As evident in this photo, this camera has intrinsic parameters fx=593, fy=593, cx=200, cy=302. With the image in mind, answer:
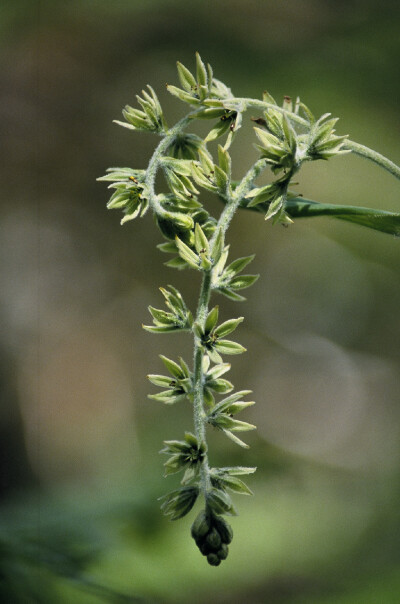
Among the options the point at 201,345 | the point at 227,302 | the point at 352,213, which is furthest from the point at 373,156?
the point at 227,302

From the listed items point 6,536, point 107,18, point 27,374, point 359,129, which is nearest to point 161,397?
point 6,536

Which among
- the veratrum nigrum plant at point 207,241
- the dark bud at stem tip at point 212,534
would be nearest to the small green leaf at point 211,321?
the veratrum nigrum plant at point 207,241

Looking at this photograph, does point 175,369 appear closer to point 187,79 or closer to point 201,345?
point 201,345

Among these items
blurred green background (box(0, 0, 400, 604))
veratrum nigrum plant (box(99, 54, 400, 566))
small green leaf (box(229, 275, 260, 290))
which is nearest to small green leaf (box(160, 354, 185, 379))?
veratrum nigrum plant (box(99, 54, 400, 566))

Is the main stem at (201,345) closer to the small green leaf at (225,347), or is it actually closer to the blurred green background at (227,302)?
the small green leaf at (225,347)

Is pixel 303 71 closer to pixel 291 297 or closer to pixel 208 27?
pixel 208 27
